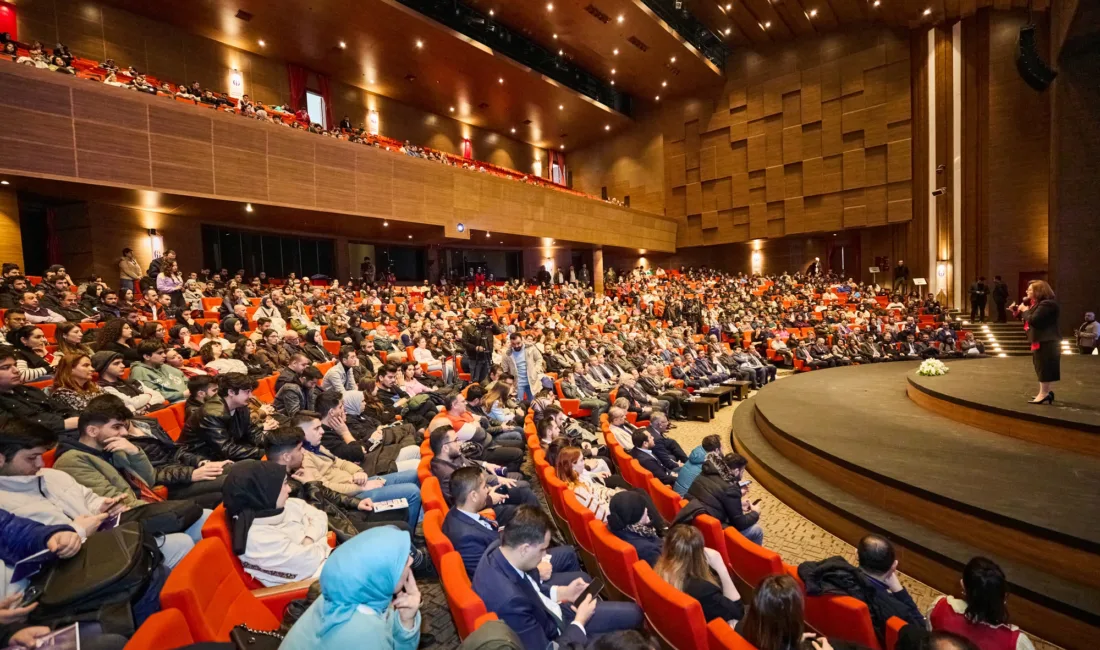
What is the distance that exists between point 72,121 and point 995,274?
18.3 meters

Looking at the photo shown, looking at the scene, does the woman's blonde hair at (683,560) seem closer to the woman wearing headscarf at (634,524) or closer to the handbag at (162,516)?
the woman wearing headscarf at (634,524)

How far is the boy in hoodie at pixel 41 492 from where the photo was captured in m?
1.86

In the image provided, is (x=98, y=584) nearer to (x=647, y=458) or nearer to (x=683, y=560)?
(x=683, y=560)

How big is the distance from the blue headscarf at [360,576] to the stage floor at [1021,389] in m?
4.74

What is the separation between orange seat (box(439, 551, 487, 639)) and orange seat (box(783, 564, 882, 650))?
3.80 feet

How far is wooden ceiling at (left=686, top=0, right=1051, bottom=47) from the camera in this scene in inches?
513

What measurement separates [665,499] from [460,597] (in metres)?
1.88

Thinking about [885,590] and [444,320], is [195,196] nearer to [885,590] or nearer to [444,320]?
[444,320]

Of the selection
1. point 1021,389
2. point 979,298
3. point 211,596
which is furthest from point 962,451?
point 979,298

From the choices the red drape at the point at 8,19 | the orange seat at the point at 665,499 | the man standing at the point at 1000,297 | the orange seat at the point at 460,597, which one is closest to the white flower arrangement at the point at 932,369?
the orange seat at the point at 665,499

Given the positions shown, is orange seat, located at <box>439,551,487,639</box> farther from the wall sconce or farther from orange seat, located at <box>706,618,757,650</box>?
the wall sconce

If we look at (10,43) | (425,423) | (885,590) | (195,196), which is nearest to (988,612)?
(885,590)

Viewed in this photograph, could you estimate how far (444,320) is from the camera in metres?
9.74

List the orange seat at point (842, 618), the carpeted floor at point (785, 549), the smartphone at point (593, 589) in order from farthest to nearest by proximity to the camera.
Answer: the carpeted floor at point (785, 549), the smartphone at point (593, 589), the orange seat at point (842, 618)
